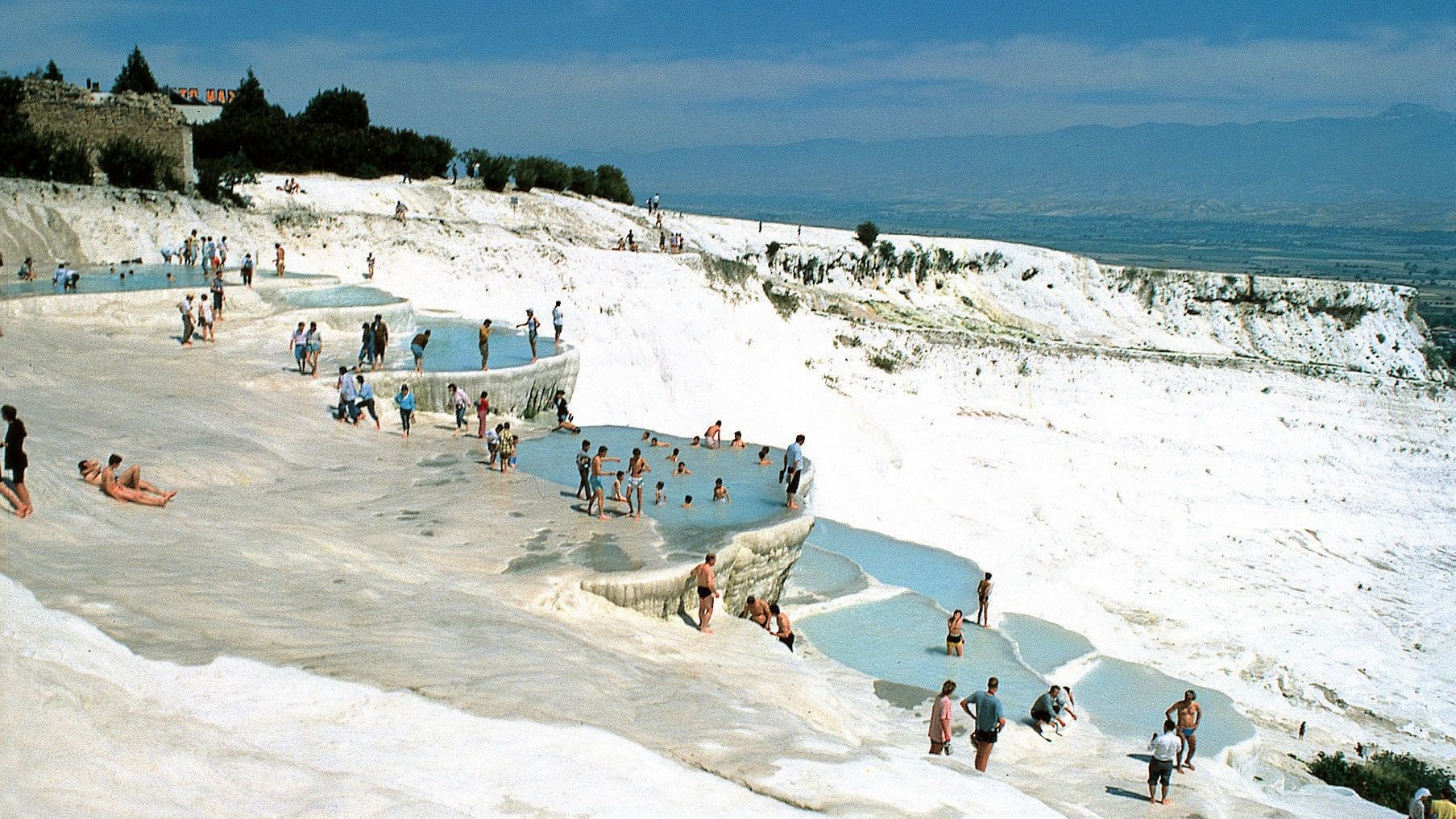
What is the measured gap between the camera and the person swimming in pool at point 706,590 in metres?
11.3

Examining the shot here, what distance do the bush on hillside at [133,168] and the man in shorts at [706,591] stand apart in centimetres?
1958

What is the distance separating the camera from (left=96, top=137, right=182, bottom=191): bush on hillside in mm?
25656

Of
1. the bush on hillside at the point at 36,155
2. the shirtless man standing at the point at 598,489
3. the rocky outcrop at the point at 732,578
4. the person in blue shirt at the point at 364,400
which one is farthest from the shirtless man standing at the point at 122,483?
the bush on hillside at the point at 36,155

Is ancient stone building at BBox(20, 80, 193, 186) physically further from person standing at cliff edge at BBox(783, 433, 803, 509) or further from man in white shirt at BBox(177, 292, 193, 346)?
person standing at cliff edge at BBox(783, 433, 803, 509)

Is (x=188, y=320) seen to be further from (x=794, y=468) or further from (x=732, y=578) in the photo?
(x=732, y=578)

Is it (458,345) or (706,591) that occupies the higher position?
(458,345)

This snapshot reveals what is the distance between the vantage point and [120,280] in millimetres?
20359

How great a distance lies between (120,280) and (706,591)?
14.2 metres

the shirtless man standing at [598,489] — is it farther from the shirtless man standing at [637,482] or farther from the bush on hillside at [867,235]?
the bush on hillside at [867,235]

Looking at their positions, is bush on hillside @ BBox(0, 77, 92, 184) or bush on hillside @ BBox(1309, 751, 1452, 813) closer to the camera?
bush on hillside @ BBox(1309, 751, 1452, 813)

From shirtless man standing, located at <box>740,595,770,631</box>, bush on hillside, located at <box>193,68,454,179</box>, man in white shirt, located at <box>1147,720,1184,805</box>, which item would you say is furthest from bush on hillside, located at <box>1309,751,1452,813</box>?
bush on hillside, located at <box>193,68,454,179</box>

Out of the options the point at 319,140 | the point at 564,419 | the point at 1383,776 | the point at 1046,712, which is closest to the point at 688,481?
the point at 564,419

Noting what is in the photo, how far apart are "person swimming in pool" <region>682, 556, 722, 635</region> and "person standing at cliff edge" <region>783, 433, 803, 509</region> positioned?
112 inches

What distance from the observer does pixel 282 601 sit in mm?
8969
